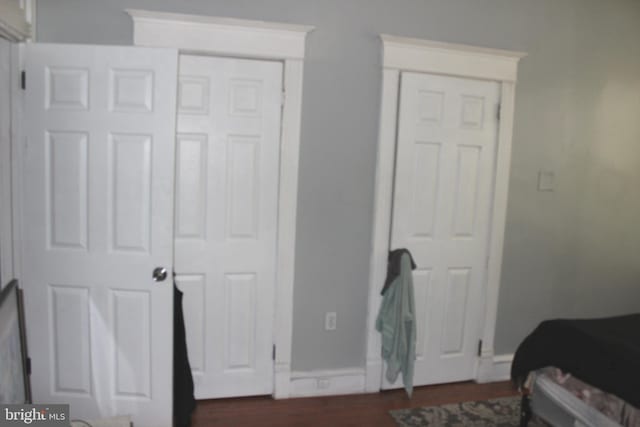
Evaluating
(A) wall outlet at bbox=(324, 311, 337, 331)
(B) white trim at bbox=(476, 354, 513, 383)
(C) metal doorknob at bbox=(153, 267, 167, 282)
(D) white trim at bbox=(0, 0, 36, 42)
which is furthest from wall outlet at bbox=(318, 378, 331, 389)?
(D) white trim at bbox=(0, 0, 36, 42)

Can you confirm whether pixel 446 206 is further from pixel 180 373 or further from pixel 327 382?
pixel 180 373

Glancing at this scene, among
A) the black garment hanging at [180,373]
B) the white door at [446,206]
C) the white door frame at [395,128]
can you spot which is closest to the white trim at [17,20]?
the black garment hanging at [180,373]

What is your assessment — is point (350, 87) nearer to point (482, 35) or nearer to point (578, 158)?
point (482, 35)

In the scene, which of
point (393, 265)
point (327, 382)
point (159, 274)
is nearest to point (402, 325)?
point (393, 265)

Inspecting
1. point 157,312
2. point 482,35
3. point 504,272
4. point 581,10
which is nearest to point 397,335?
point 504,272

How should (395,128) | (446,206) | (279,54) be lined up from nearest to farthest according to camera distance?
(279,54), (395,128), (446,206)

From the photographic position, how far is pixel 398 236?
2961mm

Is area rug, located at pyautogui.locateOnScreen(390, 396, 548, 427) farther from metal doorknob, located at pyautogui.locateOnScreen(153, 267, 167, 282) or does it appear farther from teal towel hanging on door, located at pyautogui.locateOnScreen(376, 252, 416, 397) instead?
metal doorknob, located at pyautogui.locateOnScreen(153, 267, 167, 282)

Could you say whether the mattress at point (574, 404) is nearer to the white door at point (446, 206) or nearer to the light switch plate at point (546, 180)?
the white door at point (446, 206)

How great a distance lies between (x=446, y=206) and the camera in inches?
120

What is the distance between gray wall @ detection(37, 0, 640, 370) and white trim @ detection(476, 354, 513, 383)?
0.08 metres

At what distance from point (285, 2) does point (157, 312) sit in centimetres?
187

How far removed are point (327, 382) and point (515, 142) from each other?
2.07 m

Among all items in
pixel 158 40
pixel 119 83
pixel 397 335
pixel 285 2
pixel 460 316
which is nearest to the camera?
pixel 119 83
